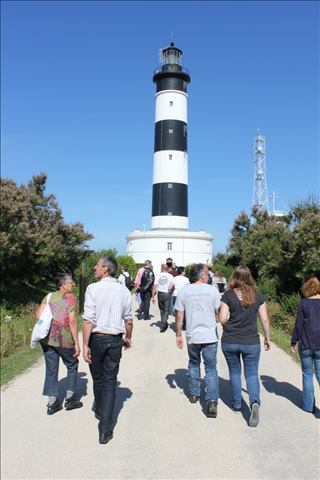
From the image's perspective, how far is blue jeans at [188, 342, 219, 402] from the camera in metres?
5.54

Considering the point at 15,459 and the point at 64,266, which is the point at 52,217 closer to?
the point at 64,266

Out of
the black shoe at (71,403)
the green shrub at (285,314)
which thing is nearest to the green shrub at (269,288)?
the green shrub at (285,314)

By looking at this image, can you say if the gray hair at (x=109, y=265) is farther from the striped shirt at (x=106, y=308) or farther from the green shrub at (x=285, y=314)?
the green shrub at (x=285, y=314)

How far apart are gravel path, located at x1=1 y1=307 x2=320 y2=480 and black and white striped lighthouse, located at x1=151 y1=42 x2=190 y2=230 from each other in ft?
95.0

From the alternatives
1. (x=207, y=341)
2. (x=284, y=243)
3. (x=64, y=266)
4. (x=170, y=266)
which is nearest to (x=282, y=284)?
(x=284, y=243)

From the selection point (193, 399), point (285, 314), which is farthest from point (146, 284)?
point (193, 399)

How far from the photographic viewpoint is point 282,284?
60.8ft

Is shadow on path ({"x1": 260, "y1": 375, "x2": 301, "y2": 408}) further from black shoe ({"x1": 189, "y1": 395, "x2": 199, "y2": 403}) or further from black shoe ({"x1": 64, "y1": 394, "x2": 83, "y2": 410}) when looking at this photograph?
black shoe ({"x1": 64, "y1": 394, "x2": 83, "y2": 410})

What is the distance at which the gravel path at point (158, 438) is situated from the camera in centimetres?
407

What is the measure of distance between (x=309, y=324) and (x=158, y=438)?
8.02 ft

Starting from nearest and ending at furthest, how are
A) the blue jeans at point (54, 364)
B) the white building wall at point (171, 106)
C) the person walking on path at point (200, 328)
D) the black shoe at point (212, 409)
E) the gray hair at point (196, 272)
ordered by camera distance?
the black shoe at point (212, 409)
the blue jeans at point (54, 364)
the person walking on path at point (200, 328)
the gray hair at point (196, 272)
the white building wall at point (171, 106)

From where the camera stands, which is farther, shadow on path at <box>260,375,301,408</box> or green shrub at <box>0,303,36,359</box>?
green shrub at <box>0,303,36,359</box>

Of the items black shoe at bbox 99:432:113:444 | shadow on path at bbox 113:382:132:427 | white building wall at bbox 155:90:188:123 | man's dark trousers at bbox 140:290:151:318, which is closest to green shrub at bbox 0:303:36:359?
man's dark trousers at bbox 140:290:151:318

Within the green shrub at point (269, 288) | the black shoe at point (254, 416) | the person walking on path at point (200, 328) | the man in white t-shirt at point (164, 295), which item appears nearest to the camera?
the black shoe at point (254, 416)
